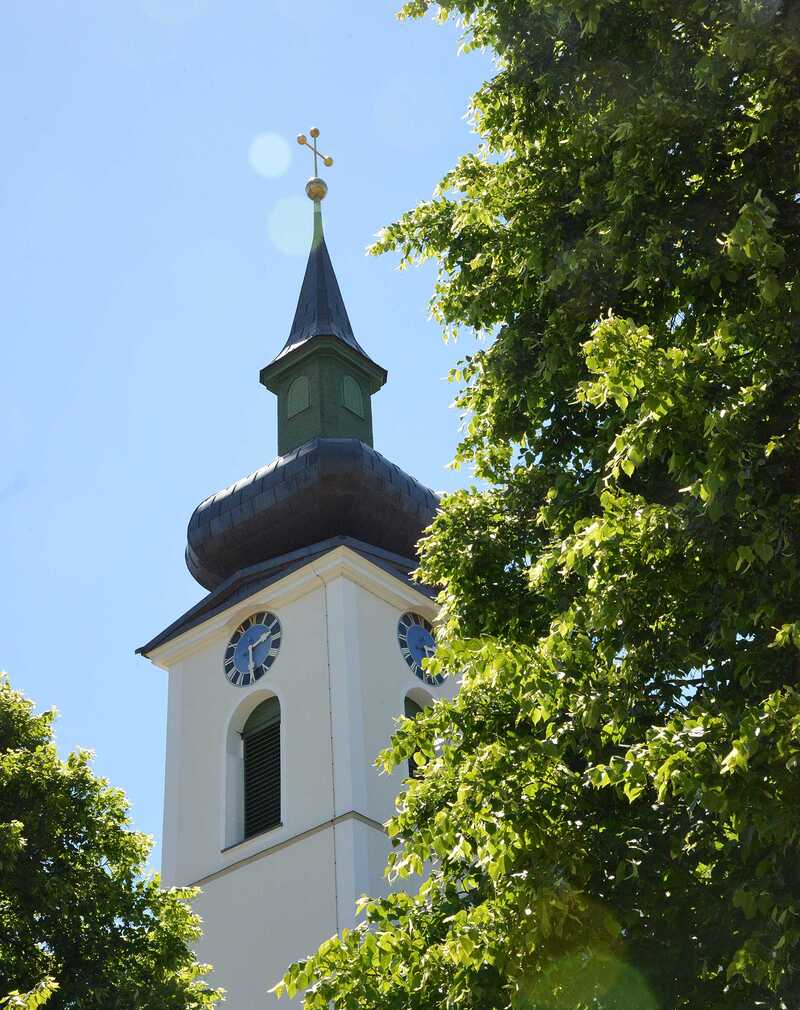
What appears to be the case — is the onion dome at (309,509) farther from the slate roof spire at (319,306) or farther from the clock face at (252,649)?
the slate roof spire at (319,306)

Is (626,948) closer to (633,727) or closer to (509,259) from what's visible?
(633,727)

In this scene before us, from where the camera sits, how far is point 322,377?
31.2 metres

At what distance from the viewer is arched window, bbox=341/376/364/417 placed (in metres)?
30.9

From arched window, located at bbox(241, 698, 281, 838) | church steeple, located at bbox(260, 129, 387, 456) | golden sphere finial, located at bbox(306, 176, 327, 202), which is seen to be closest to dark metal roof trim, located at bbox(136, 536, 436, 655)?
arched window, located at bbox(241, 698, 281, 838)

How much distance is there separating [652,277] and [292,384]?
76.1ft

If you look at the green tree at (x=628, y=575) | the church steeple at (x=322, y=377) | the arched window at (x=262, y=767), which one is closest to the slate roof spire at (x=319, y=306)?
the church steeple at (x=322, y=377)

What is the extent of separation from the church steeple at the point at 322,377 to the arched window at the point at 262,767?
19.7 ft

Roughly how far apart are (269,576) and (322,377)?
229 inches

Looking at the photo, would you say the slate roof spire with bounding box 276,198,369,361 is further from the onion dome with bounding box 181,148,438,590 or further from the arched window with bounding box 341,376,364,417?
the onion dome with bounding box 181,148,438,590

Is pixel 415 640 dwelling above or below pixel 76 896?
above

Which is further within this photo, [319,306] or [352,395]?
[319,306]

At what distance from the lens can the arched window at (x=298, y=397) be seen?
30.7m

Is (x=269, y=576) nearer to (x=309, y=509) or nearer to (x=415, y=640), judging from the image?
(x=309, y=509)

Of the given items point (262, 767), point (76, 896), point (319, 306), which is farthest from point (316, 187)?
point (76, 896)
